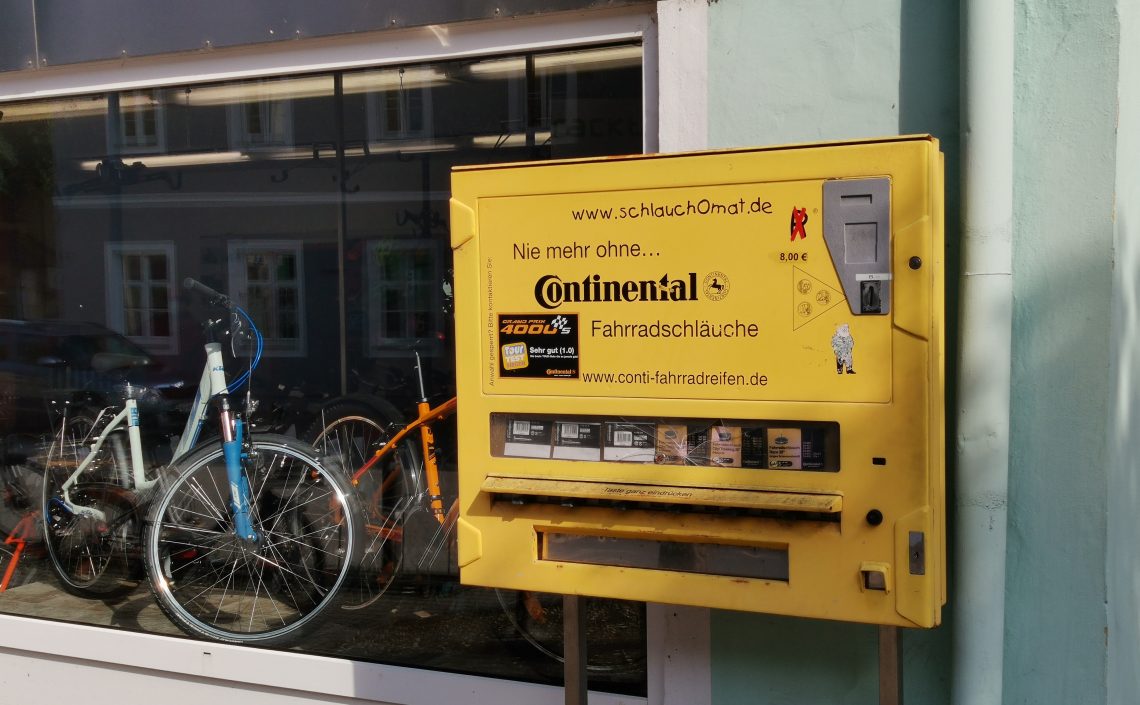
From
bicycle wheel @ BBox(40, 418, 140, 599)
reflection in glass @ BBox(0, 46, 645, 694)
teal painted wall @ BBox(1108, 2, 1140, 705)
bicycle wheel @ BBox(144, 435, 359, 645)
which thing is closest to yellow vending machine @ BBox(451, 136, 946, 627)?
teal painted wall @ BBox(1108, 2, 1140, 705)

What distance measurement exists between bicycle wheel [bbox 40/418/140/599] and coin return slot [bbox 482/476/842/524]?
236 centimetres

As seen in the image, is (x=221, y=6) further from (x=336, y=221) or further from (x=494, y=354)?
(x=494, y=354)

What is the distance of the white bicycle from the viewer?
3865 mm

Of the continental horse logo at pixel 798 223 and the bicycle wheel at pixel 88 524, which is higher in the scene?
the continental horse logo at pixel 798 223

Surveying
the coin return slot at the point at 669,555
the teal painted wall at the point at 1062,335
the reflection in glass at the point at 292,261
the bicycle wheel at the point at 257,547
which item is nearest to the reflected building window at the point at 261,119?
the reflection in glass at the point at 292,261

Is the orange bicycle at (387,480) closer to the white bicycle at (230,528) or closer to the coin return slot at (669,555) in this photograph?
the white bicycle at (230,528)

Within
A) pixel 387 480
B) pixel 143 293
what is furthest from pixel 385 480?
pixel 143 293

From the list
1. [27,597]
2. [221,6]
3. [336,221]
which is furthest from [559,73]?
[27,597]

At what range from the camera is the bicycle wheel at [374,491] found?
12.6 feet

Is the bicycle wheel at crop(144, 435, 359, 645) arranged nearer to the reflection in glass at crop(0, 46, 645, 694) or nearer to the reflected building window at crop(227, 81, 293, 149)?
the reflection in glass at crop(0, 46, 645, 694)

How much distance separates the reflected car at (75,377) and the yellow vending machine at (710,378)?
2164 mm

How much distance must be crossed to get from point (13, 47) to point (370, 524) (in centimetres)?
240

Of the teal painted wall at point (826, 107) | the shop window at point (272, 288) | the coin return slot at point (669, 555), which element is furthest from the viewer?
the shop window at point (272, 288)

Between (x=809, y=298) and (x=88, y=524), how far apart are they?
11.4 ft
